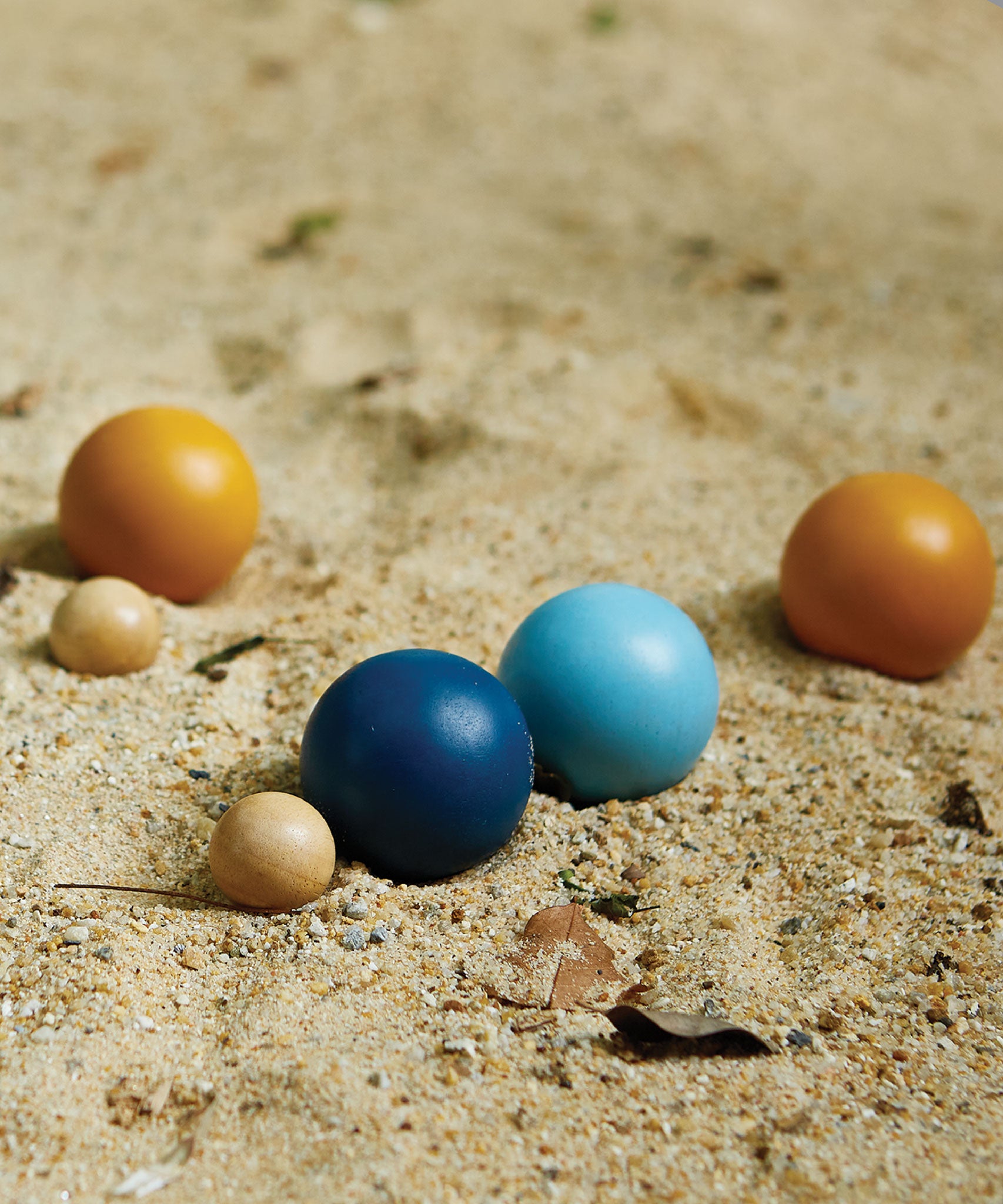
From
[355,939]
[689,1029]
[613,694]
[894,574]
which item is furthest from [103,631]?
[894,574]

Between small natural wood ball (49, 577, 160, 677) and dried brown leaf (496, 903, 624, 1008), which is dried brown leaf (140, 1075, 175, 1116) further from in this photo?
small natural wood ball (49, 577, 160, 677)

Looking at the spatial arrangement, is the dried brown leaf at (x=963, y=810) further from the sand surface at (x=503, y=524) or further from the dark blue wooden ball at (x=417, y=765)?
the dark blue wooden ball at (x=417, y=765)

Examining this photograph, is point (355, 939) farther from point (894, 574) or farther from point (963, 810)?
point (894, 574)

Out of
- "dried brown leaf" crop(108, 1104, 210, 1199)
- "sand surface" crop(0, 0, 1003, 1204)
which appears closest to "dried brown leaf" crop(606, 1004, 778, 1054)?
"sand surface" crop(0, 0, 1003, 1204)

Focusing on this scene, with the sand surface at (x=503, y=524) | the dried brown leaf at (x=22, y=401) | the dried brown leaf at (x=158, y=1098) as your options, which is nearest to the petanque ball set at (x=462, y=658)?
the sand surface at (x=503, y=524)

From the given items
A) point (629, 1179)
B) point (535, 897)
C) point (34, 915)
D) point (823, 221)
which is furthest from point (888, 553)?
point (823, 221)

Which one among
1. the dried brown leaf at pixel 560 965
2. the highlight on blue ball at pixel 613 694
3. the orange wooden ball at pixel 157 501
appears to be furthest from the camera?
the orange wooden ball at pixel 157 501
